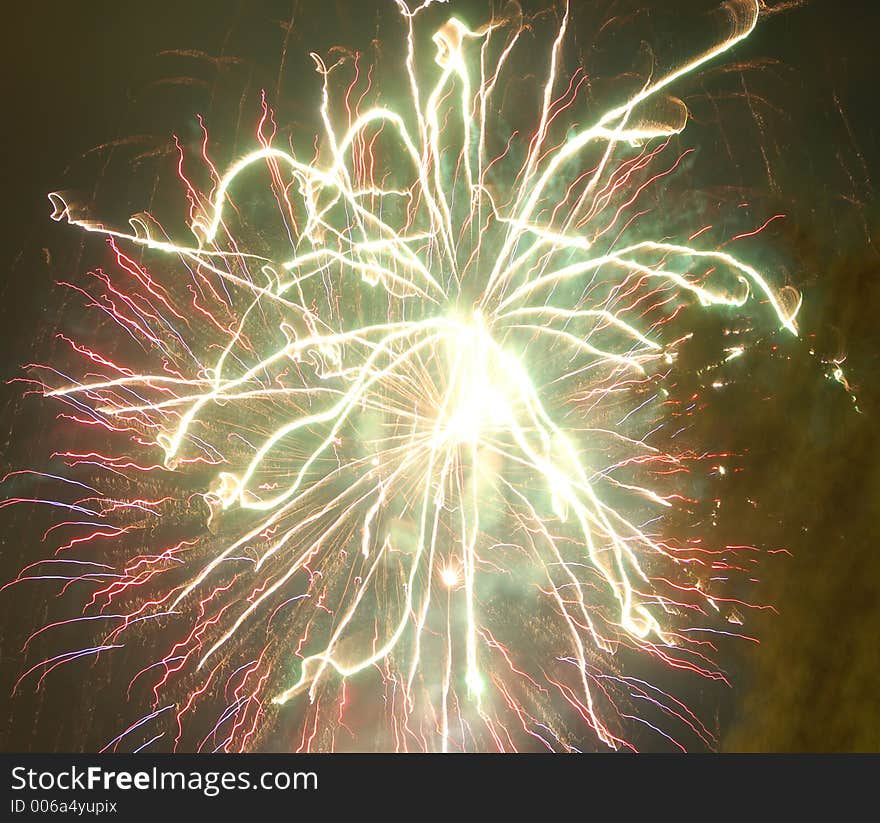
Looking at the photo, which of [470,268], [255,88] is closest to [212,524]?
[470,268]

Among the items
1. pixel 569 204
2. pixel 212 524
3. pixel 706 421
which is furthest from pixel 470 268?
pixel 212 524

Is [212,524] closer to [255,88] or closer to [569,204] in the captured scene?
[255,88]

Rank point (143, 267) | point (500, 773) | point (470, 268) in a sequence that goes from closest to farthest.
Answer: point (500, 773)
point (470, 268)
point (143, 267)

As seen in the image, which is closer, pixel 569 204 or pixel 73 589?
pixel 569 204

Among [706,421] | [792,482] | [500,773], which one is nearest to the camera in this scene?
[500,773]

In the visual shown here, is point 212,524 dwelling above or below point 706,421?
above

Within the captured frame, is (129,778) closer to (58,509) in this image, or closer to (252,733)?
(252,733)

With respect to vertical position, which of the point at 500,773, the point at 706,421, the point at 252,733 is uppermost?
the point at 706,421
